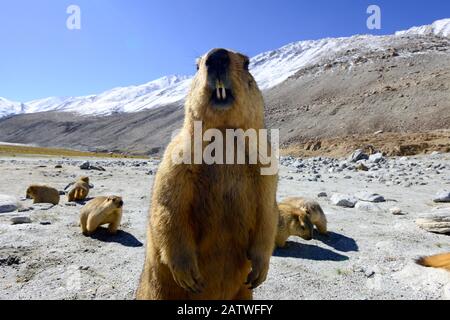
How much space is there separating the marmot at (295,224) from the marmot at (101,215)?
11.5 ft

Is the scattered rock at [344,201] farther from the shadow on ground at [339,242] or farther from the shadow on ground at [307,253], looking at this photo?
the shadow on ground at [307,253]

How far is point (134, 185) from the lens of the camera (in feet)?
54.7

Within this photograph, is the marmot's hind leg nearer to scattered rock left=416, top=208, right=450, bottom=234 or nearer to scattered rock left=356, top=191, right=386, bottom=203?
scattered rock left=416, top=208, right=450, bottom=234

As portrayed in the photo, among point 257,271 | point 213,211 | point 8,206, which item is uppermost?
point 213,211

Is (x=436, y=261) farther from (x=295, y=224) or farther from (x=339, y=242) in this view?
(x=295, y=224)

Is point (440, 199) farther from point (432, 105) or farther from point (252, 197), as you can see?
point (432, 105)

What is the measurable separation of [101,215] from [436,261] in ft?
20.3

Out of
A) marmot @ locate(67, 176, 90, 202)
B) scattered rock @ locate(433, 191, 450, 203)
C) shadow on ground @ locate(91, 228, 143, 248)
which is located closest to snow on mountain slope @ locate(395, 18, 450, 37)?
scattered rock @ locate(433, 191, 450, 203)

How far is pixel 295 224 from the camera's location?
7836 mm

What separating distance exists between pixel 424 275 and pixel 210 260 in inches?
147

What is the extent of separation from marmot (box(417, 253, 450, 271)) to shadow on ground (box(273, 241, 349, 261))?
126cm

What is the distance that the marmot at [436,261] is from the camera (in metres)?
5.67

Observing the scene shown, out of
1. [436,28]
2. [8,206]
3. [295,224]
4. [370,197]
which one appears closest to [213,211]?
[295,224]

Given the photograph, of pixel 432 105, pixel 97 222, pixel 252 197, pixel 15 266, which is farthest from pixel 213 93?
pixel 432 105
